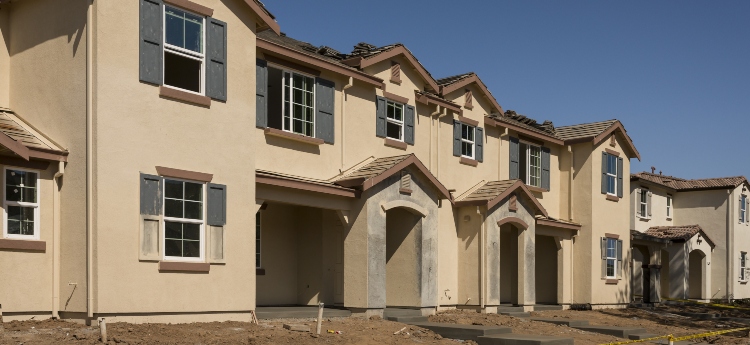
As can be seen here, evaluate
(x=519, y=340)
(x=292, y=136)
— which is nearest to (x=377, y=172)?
(x=292, y=136)

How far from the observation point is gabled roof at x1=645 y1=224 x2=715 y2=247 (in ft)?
125

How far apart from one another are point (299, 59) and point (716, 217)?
99.6 feet

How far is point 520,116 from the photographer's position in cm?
2892

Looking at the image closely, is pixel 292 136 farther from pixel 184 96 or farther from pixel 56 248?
pixel 56 248

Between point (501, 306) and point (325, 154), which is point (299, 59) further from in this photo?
point (501, 306)

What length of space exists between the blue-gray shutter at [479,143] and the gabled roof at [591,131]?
5386 mm

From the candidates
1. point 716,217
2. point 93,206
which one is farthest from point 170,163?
point 716,217

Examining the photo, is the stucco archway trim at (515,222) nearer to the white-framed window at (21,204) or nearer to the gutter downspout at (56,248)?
the gutter downspout at (56,248)

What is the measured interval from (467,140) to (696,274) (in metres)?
21.8

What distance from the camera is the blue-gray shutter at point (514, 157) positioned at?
27734 millimetres

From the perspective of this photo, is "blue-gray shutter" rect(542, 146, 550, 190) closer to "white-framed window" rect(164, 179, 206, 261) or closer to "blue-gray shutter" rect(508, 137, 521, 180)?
"blue-gray shutter" rect(508, 137, 521, 180)

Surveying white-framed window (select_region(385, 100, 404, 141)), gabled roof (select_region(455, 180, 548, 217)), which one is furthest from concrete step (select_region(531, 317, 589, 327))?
white-framed window (select_region(385, 100, 404, 141))

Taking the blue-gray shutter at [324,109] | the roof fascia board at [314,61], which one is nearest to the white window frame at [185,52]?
the roof fascia board at [314,61]

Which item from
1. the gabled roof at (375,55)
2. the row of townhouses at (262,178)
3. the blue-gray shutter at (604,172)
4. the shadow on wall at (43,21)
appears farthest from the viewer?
the blue-gray shutter at (604,172)
